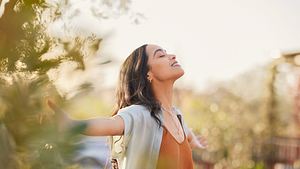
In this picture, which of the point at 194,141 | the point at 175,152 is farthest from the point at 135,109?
the point at 194,141

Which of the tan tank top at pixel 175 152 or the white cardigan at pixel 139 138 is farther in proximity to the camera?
the tan tank top at pixel 175 152

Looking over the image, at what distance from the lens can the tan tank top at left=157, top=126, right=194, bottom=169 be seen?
2.22m

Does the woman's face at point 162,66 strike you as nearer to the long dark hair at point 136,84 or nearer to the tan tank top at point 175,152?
the long dark hair at point 136,84

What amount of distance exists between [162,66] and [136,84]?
106mm

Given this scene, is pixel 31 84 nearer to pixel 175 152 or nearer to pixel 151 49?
pixel 175 152

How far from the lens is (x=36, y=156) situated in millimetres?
790

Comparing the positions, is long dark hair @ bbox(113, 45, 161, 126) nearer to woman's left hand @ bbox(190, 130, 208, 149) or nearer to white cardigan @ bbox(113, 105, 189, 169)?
white cardigan @ bbox(113, 105, 189, 169)

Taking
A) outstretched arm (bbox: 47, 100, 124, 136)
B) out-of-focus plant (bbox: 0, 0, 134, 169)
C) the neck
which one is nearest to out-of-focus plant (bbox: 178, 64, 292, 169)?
the neck

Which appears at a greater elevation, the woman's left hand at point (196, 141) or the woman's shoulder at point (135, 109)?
the woman's shoulder at point (135, 109)

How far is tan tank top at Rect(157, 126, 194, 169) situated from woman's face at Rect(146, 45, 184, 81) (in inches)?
7.2

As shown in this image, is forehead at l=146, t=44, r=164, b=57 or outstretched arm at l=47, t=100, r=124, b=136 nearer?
outstretched arm at l=47, t=100, r=124, b=136

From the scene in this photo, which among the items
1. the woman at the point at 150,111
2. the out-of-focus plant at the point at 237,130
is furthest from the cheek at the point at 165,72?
the out-of-focus plant at the point at 237,130

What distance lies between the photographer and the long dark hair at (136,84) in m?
2.30

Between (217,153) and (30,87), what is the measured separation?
478 inches
